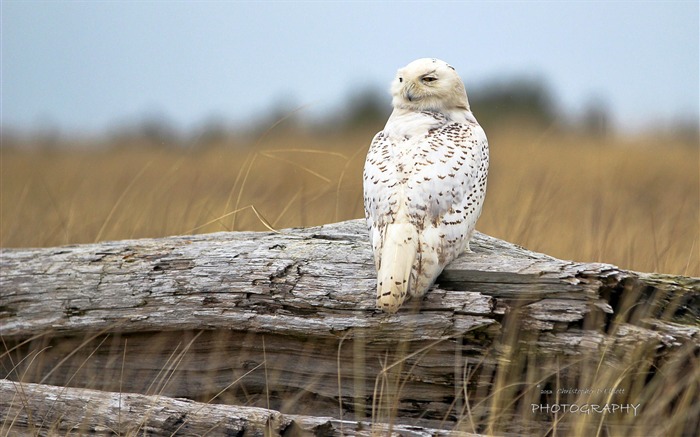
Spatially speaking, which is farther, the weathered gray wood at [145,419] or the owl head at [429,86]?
the owl head at [429,86]

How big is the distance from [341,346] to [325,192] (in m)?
1.71

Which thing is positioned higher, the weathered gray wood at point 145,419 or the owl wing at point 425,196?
the owl wing at point 425,196

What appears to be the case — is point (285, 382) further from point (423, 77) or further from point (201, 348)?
point (423, 77)

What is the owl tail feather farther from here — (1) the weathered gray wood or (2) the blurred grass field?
(2) the blurred grass field

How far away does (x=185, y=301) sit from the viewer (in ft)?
12.3

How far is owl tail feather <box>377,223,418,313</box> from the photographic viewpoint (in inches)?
126

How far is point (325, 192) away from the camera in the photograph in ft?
A: 16.2

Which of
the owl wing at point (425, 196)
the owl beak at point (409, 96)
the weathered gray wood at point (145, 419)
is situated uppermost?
the owl beak at point (409, 96)

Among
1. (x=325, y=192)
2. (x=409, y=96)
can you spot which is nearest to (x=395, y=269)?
(x=409, y=96)

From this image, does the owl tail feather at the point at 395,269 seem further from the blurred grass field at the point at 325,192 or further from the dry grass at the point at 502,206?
the blurred grass field at the point at 325,192

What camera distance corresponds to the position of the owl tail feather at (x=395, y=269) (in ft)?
10.5

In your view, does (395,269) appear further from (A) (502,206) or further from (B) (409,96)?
(A) (502,206)

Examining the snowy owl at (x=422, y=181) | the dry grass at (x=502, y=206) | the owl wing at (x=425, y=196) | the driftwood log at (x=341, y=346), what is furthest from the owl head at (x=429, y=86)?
the driftwood log at (x=341, y=346)

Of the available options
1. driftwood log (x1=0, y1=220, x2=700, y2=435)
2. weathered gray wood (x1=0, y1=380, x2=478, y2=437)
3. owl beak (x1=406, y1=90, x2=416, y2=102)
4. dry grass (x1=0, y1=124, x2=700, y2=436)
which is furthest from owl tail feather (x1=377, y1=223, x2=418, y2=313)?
owl beak (x1=406, y1=90, x2=416, y2=102)
